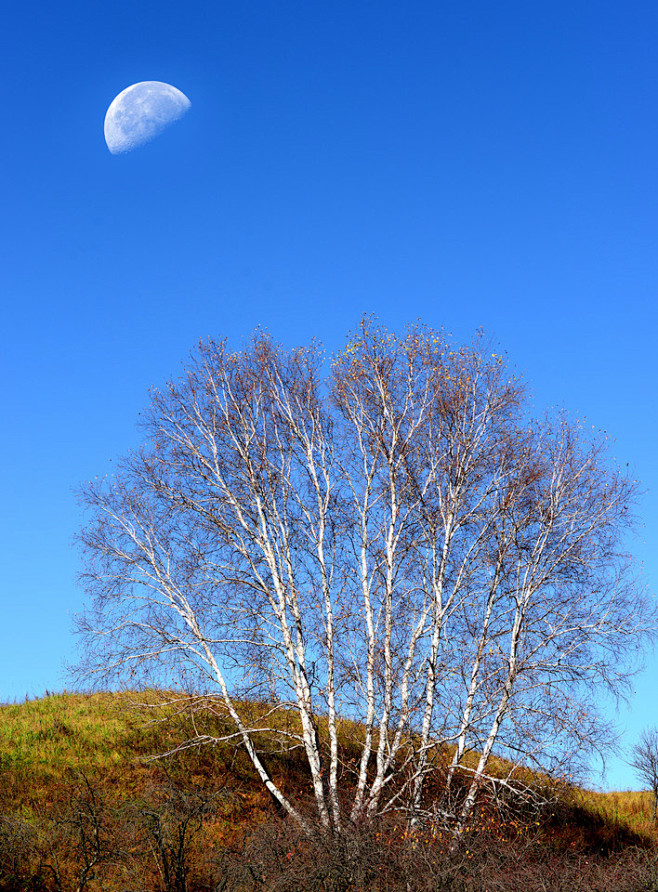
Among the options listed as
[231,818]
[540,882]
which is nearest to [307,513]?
[231,818]

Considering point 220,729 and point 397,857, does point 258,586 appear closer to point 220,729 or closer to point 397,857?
point 220,729

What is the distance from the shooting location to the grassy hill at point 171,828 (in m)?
12.8

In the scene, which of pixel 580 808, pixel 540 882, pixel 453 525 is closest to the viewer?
pixel 540 882

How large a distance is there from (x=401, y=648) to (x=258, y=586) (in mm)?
3492

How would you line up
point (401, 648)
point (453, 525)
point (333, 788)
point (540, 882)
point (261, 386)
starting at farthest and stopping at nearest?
point (261, 386) < point (453, 525) < point (401, 648) < point (333, 788) < point (540, 882)

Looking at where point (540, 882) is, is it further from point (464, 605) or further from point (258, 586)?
point (258, 586)

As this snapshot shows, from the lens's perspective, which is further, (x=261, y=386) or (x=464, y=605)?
(x=261, y=386)

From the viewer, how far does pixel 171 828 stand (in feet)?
51.6

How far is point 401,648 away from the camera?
1695 centimetres

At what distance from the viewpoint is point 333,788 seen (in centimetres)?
1588

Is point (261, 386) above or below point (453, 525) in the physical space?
above

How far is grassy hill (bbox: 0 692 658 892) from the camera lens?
42.1 ft

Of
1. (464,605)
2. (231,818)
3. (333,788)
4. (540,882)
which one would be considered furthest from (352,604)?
(540,882)

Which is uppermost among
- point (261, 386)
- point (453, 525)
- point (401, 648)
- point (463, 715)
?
point (261, 386)
